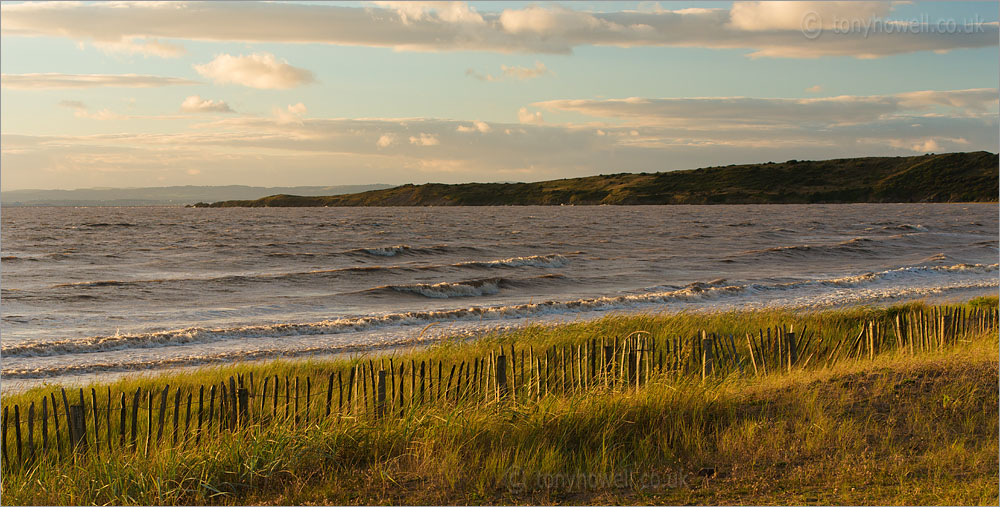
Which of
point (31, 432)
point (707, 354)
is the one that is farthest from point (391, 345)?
point (31, 432)

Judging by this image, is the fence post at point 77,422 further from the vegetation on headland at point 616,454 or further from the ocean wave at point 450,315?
the ocean wave at point 450,315

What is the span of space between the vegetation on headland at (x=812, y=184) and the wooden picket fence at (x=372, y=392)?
151 meters

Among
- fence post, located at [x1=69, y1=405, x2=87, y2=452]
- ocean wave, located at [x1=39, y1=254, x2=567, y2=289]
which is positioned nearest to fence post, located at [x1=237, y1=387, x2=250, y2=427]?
fence post, located at [x1=69, y1=405, x2=87, y2=452]

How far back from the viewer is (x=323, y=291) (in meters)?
25.5

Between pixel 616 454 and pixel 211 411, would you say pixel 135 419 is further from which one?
pixel 616 454

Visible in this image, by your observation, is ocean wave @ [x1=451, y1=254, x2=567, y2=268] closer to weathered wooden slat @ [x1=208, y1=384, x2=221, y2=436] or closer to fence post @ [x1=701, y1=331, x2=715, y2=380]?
fence post @ [x1=701, y1=331, x2=715, y2=380]

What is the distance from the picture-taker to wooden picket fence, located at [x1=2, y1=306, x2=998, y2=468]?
22.8 feet

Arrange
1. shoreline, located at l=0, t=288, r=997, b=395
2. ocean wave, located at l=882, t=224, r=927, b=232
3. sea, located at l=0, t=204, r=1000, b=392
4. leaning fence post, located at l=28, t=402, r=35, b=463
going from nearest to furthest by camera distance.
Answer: leaning fence post, located at l=28, t=402, r=35, b=463 < shoreline, located at l=0, t=288, r=997, b=395 < sea, located at l=0, t=204, r=1000, b=392 < ocean wave, located at l=882, t=224, r=927, b=232

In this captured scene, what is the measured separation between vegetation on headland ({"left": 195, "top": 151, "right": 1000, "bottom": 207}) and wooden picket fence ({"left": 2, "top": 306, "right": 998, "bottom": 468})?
151m

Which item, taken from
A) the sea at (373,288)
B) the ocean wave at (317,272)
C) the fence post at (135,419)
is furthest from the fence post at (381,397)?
the ocean wave at (317,272)

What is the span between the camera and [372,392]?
750 centimetres

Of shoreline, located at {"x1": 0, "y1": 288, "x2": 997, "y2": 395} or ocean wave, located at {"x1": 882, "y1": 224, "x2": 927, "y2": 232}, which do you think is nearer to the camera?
shoreline, located at {"x1": 0, "y1": 288, "x2": 997, "y2": 395}

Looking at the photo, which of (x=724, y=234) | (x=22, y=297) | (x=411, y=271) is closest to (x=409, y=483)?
(x=22, y=297)

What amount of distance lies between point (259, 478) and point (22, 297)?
2122 cm
